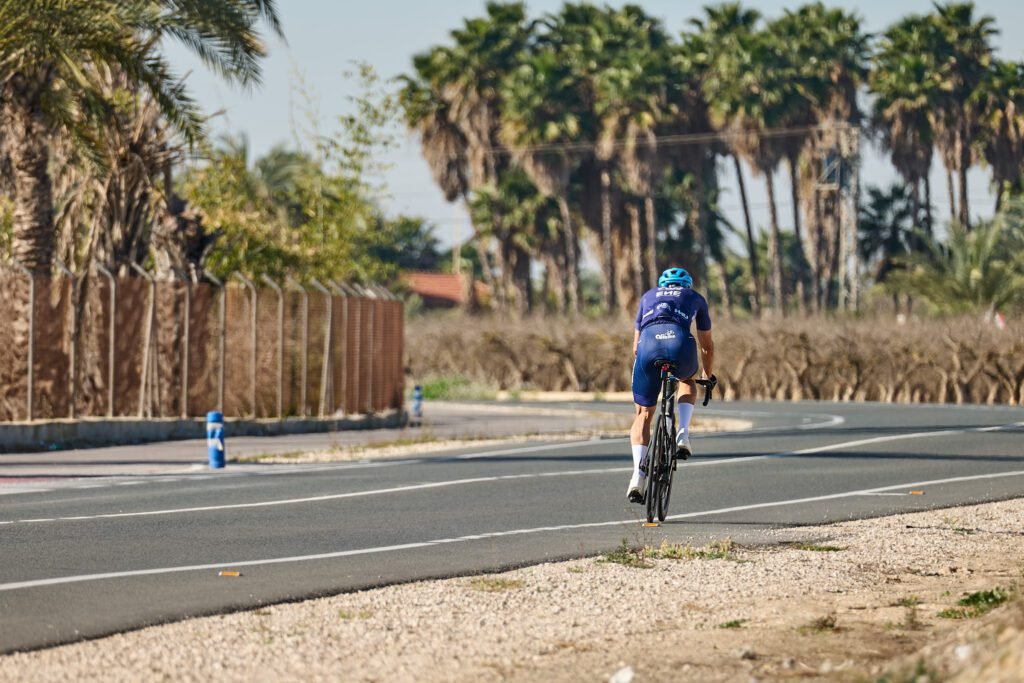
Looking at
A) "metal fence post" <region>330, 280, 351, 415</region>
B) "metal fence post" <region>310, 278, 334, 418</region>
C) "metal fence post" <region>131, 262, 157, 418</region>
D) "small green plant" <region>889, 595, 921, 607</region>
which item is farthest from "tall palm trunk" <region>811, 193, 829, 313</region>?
"small green plant" <region>889, 595, 921, 607</region>

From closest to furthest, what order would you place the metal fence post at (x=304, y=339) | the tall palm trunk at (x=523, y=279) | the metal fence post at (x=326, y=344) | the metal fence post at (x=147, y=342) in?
1. the metal fence post at (x=147, y=342)
2. the metal fence post at (x=304, y=339)
3. the metal fence post at (x=326, y=344)
4. the tall palm trunk at (x=523, y=279)

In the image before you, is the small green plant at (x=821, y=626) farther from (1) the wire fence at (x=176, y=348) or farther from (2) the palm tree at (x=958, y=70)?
(2) the palm tree at (x=958, y=70)

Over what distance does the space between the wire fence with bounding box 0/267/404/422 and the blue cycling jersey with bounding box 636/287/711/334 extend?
14.2m

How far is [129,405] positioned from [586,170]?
49.8 metres

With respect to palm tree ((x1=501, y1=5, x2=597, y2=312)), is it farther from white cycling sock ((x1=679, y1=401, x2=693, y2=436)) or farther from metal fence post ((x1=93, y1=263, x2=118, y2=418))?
white cycling sock ((x1=679, y1=401, x2=693, y2=436))

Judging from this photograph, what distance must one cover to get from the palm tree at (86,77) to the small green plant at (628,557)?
15.2m

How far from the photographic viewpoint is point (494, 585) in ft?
33.7

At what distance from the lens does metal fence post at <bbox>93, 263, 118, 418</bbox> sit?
25859mm

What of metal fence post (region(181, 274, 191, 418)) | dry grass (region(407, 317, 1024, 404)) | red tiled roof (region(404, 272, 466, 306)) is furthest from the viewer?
red tiled roof (region(404, 272, 466, 306))

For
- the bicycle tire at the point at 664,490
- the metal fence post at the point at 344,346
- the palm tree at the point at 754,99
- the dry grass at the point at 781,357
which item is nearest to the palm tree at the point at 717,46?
the palm tree at the point at 754,99

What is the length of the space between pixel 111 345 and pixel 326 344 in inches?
193

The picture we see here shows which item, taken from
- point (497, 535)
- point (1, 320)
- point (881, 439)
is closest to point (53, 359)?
point (1, 320)

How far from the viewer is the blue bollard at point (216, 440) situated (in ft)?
67.0

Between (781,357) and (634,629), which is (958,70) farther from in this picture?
(634,629)
